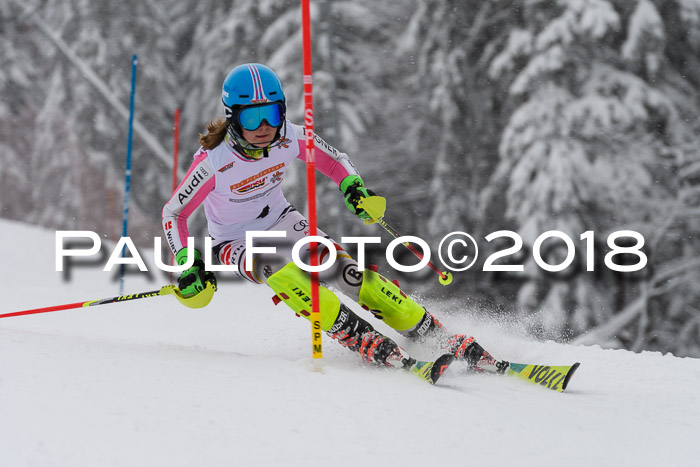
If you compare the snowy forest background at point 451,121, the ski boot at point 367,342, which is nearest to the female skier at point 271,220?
the ski boot at point 367,342

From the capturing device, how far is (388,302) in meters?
4.04

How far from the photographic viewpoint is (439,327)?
4223mm

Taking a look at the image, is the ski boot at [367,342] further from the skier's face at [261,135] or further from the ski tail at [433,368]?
the skier's face at [261,135]

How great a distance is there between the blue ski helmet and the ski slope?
4.44ft

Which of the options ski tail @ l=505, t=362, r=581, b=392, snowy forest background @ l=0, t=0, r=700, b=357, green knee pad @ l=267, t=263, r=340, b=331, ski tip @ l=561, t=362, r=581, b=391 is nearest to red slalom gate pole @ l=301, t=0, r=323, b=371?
green knee pad @ l=267, t=263, r=340, b=331

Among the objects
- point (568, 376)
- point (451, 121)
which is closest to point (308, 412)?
point (568, 376)

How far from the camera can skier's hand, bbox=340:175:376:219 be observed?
4.27 metres

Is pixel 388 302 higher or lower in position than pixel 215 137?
lower

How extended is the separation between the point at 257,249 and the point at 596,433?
2.26m

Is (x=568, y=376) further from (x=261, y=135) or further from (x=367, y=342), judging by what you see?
(x=261, y=135)

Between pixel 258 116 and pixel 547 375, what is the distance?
2.21 meters

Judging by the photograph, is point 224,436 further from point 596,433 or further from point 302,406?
point 596,433

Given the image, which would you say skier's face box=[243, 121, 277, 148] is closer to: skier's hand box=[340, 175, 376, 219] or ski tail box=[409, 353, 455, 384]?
skier's hand box=[340, 175, 376, 219]

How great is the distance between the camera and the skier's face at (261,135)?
12.6 ft
